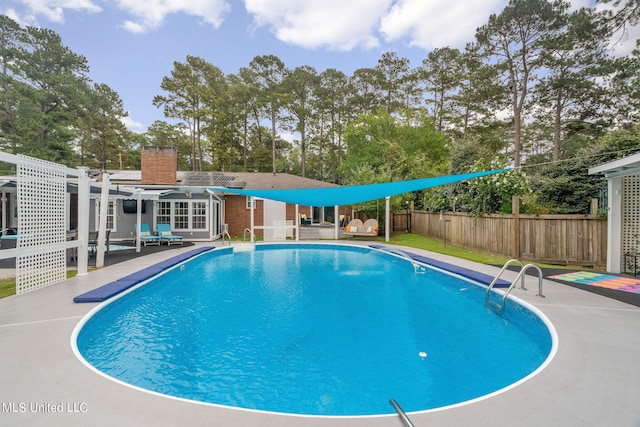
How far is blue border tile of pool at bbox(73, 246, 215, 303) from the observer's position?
5.14m

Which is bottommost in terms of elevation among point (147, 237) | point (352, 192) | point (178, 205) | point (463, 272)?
point (463, 272)

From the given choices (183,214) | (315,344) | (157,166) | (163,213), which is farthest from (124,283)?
(157,166)

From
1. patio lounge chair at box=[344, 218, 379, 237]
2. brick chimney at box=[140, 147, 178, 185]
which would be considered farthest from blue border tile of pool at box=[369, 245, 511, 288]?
brick chimney at box=[140, 147, 178, 185]

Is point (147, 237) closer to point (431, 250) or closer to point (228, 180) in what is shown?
point (228, 180)

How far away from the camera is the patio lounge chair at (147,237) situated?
41.8 ft

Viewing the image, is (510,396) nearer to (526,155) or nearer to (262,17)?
(262,17)

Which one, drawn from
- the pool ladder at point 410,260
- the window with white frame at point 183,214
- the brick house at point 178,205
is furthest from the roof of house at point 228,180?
the pool ladder at point 410,260

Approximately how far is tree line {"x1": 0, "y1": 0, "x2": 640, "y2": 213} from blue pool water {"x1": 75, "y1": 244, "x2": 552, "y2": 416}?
16.8 ft

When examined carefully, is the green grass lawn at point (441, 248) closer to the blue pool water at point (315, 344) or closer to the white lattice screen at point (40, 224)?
the blue pool water at point (315, 344)

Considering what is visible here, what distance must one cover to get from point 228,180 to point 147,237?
5221 mm

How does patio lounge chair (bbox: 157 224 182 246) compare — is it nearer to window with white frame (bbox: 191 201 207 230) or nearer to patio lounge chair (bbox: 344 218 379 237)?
window with white frame (bbox: 191 201 207 230)

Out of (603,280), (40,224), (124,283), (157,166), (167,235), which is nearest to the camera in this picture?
(40,224)

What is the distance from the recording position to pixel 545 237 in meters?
8.47

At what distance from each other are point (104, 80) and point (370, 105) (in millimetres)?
24033
